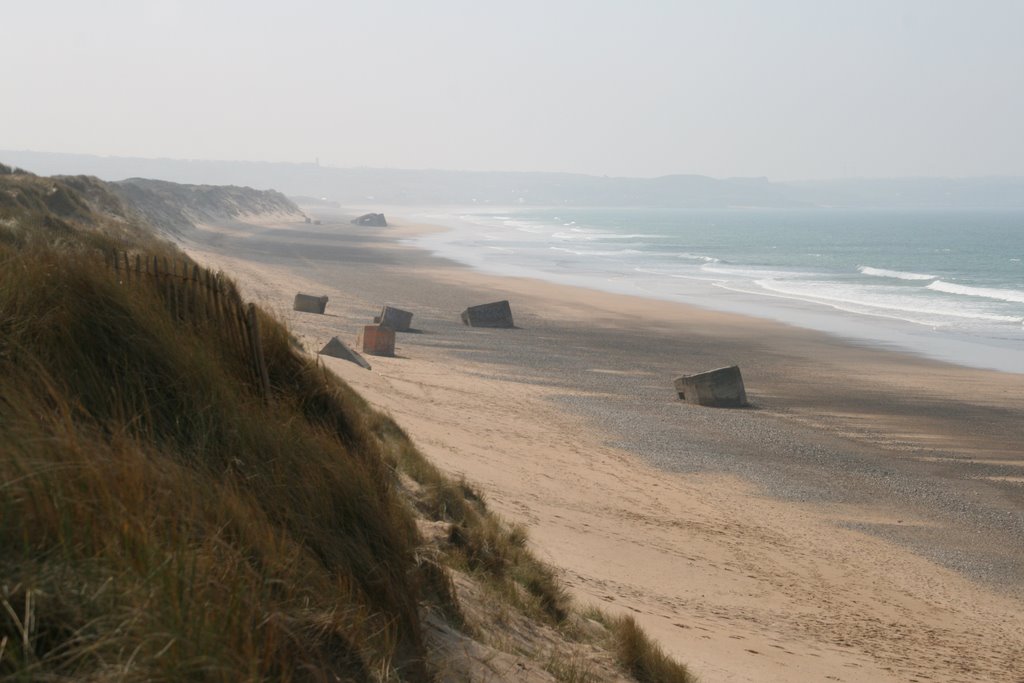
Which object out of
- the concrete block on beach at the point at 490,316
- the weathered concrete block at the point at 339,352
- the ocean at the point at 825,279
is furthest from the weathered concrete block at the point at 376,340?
the ocean at the point at 825,279

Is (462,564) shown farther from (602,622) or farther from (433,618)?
(433,618)

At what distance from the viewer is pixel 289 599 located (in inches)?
121

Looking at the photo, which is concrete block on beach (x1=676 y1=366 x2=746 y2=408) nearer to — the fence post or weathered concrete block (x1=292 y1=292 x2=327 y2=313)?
weathered concrete block (x1=292 y1=292 x2=327 y2=313)

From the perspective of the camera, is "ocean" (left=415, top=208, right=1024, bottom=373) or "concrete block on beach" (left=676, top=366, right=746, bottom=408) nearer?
"concrete block on beach" (left=676, top=366, right=746, bottom=408)

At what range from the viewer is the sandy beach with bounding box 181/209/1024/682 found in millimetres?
7488

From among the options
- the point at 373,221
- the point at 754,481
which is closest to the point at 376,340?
the point at 754,481

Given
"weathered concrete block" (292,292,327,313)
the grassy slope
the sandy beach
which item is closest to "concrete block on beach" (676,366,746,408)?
the sandy beach

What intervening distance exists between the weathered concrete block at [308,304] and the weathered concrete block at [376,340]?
19.1 ft

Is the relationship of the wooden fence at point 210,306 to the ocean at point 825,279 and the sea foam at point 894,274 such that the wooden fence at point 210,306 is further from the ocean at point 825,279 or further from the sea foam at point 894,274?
the sea foam at point 894,274

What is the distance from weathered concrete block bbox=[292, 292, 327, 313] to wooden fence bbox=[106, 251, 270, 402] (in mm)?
19902

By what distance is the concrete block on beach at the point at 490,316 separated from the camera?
2608 cm

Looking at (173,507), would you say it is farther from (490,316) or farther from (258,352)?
(490,316)

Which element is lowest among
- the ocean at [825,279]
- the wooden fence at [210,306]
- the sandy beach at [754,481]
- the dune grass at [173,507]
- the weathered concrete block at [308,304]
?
the sandy beach at [754,481]

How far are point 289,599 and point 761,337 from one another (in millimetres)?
24866
